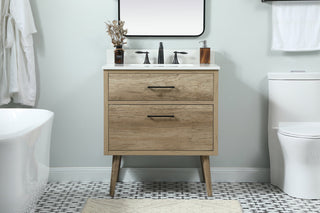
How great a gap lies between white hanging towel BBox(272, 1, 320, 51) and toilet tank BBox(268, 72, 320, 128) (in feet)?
0.70

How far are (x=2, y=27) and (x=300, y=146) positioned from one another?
2100mm

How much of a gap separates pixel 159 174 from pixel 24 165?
4.50ft

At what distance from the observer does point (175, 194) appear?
260 cm

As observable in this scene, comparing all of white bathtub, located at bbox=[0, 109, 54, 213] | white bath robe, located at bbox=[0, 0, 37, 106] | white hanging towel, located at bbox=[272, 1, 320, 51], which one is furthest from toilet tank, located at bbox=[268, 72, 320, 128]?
white bath robe, located at bbox=[0, 0, 37, 106]

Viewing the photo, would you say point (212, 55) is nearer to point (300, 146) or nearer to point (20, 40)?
point (300, 146)

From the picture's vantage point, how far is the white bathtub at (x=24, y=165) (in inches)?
59.4

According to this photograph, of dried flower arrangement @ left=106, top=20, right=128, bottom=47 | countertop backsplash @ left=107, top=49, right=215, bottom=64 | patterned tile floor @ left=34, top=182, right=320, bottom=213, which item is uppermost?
dried flower arrangement @ left=106, top=20, right=128, bottom=47

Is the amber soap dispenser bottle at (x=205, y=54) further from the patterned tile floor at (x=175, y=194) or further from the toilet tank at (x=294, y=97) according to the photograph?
the patterned tile floor at (x=175, y=194)

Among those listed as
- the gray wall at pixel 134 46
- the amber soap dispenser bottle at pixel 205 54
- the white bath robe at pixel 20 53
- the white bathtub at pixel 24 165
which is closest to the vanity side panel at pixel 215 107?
the amber soap dispenser bottle at pixel 205 54

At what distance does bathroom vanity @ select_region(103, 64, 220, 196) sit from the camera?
234cm

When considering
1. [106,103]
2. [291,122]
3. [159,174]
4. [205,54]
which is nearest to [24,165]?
[106,103]

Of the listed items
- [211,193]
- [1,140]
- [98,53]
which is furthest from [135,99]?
[1,140]

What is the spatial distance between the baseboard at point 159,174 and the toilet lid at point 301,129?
41 cm

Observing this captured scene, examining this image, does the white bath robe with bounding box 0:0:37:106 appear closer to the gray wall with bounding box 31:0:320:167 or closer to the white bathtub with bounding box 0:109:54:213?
the gray wall with bounding box 31:0:320:167
